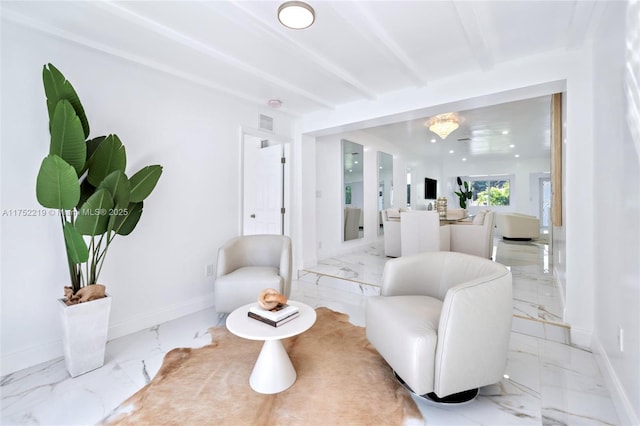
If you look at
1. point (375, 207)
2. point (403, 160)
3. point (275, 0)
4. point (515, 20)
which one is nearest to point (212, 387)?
point (275, 0)

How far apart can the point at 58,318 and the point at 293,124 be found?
3.52 m

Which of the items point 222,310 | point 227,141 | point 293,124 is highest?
point 293,124

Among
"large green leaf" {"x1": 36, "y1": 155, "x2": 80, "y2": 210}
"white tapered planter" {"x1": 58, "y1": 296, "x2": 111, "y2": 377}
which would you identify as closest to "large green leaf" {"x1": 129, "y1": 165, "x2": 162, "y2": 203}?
"large green leaf" {"x1": 36, "y1": 155, "x2": 80, "y2": 210}

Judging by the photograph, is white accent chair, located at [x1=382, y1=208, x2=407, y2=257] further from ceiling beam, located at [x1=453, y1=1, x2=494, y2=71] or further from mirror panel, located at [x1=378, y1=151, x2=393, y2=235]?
ceiling beam, located at [x1=453, y1=1, x2=494, y2=71]

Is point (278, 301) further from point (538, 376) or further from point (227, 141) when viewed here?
point (227, 141)

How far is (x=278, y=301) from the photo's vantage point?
73.0 inches

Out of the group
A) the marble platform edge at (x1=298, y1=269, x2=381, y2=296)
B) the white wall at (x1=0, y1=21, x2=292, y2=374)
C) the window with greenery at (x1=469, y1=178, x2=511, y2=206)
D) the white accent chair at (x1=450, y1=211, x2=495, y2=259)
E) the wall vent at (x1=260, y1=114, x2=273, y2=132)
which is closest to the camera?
the white wall at (x1=0, y1=21, x2=292, y2=374)

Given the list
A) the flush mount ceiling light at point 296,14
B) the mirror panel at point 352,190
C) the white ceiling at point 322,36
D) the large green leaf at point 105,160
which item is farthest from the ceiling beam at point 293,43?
the mirror panel at point 352,190

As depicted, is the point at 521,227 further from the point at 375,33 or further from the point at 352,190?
the point at 375,33

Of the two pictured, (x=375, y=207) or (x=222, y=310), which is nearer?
(x=222, y=310)

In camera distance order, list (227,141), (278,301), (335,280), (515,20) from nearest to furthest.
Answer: (278,301), (515,20), (227,141), (335,280)

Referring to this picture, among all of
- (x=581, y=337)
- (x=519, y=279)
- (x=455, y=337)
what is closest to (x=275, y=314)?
(x=455, y=337)

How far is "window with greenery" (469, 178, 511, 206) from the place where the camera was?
34.2 ft

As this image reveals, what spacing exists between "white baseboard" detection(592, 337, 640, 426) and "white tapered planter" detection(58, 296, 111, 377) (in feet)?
10.3
